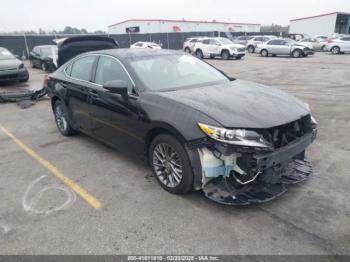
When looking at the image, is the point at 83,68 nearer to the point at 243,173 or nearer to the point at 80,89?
the point at 80,89

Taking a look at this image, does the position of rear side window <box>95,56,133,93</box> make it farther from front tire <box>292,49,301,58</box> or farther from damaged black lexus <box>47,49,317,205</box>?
front tire <box>292,49,301,58</box>

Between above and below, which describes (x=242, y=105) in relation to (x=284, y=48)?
above

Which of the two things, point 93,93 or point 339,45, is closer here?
point 93,93

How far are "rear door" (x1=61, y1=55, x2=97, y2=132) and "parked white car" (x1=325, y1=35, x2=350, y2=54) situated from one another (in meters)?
26.4

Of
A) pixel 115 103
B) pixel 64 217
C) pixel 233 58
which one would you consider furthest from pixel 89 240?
pixel 233 58

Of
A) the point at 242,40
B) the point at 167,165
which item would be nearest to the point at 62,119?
the point at 167,165

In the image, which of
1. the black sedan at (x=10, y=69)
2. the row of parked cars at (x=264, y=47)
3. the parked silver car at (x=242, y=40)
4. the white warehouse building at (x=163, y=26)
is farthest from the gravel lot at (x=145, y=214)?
the white warehouse building at (x=163, y=26)

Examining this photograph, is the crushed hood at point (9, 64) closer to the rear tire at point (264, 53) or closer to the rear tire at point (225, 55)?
the rear tire at point (225, 55)

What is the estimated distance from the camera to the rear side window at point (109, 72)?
4.11 meters

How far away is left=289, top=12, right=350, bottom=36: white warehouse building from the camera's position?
162 ft

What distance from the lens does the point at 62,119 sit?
5.95m

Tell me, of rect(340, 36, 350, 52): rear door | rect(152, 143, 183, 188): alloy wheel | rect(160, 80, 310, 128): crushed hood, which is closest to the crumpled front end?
rect(160, 80, 310, 128): crushed hood

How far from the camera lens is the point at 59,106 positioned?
5.95 metres

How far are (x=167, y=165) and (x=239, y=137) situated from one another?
1.01 metres
